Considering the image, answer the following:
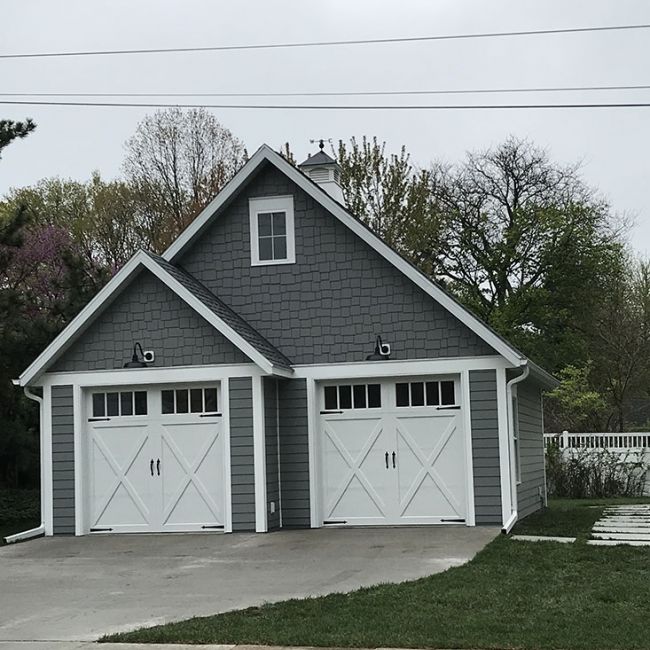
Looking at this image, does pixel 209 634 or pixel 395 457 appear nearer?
pixel 209 634

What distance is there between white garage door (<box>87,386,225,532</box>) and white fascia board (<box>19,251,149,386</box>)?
0.91m

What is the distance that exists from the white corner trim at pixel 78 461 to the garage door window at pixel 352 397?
3.77 m

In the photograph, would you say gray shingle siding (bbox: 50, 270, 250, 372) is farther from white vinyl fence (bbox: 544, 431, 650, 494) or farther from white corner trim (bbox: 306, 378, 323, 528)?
white vinyl fence (bbox: 544, 431, 650, 494)

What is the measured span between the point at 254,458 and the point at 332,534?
1576 millimetres

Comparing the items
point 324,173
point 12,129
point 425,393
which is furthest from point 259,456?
point 12,129

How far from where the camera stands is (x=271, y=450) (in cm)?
1576

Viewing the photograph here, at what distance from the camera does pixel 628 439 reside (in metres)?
26.9

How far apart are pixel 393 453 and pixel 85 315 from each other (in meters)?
5.09

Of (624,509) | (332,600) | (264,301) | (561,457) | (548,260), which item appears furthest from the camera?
(548,260)

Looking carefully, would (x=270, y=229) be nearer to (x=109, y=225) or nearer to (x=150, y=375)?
(x=150, y=375)

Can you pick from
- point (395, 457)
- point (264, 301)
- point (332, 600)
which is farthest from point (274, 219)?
point (332, 600)

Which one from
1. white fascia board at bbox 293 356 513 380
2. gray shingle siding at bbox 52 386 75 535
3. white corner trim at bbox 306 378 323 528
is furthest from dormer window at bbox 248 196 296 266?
gray shingle siding at bbox 52 386 75 535

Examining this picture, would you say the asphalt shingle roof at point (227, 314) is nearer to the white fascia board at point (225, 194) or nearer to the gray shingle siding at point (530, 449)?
the white fascia board at point (225, 194)

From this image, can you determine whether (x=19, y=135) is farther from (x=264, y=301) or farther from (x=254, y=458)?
(x=254, y=458)
